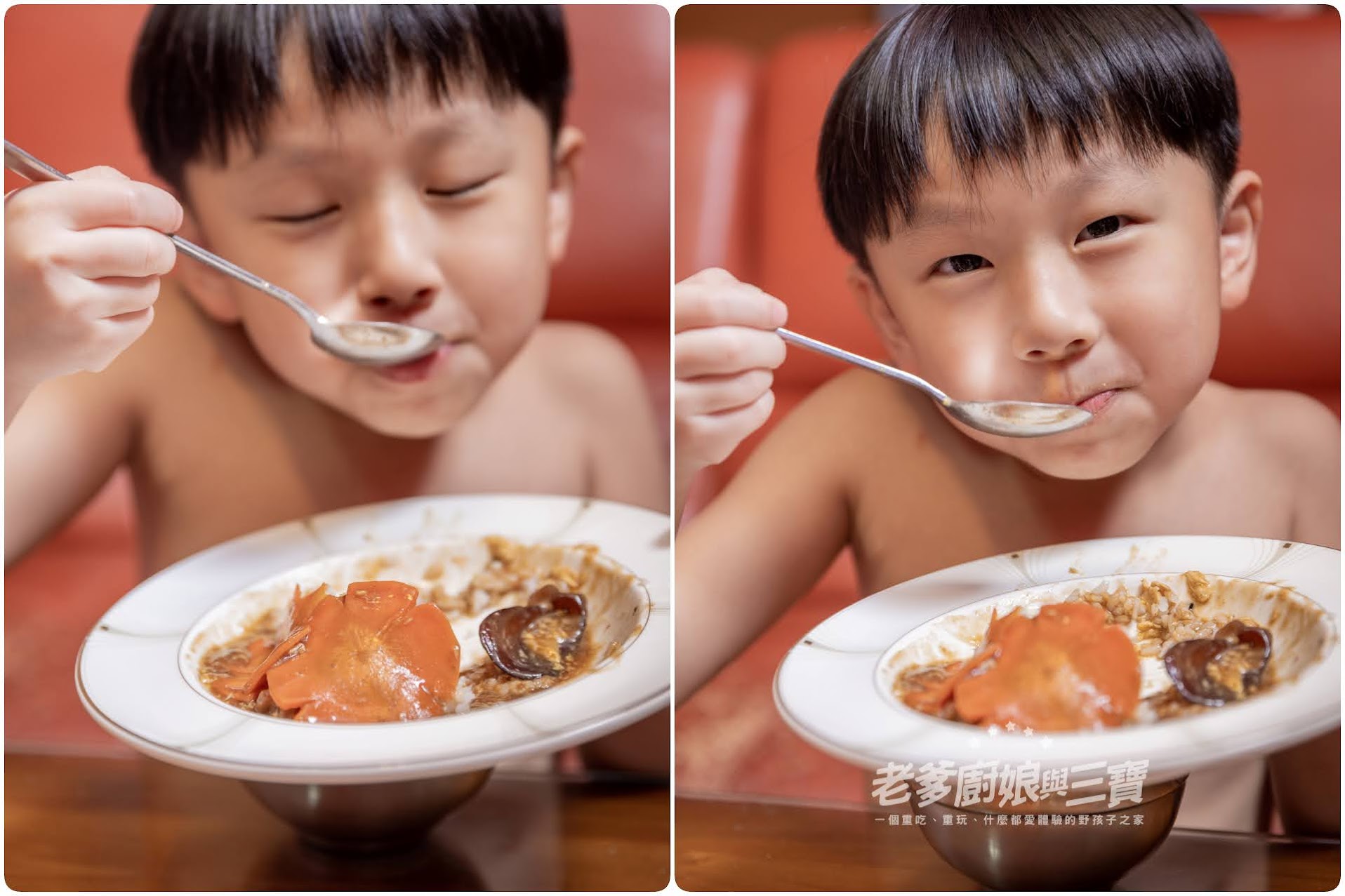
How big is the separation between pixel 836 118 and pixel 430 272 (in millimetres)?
373

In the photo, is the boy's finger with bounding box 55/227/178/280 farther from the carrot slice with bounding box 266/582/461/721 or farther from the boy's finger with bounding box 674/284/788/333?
the boy's finger with bounding box 674/284/788/333

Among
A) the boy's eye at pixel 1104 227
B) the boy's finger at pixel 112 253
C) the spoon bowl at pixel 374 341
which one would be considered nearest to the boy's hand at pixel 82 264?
the boy's finger at pixel 112 253

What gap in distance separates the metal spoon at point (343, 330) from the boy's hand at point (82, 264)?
0.10 ft

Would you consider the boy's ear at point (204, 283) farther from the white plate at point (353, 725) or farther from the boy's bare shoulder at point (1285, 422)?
the boy's bare shoulder at point (1285, 422)

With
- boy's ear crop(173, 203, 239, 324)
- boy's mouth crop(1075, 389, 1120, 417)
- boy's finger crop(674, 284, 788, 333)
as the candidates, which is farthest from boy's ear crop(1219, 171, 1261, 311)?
boy's ear crop(173, 203, 239, 324)

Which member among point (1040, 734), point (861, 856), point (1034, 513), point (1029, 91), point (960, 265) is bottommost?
point (861, 856)

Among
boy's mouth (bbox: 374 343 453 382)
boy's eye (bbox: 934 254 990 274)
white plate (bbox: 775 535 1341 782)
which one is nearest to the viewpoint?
white plate (bbox: 775 535 1341 782)

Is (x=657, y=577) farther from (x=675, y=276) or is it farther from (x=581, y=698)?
(x=675, y=276)

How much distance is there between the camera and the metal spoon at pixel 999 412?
990 mm

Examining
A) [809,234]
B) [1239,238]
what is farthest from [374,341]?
[1239,238]

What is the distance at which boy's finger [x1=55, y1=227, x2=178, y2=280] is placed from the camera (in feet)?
3.28

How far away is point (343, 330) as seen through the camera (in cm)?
106

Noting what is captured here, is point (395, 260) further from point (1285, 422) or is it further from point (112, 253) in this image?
point (1285, 422)

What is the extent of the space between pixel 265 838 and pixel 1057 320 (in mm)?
807
